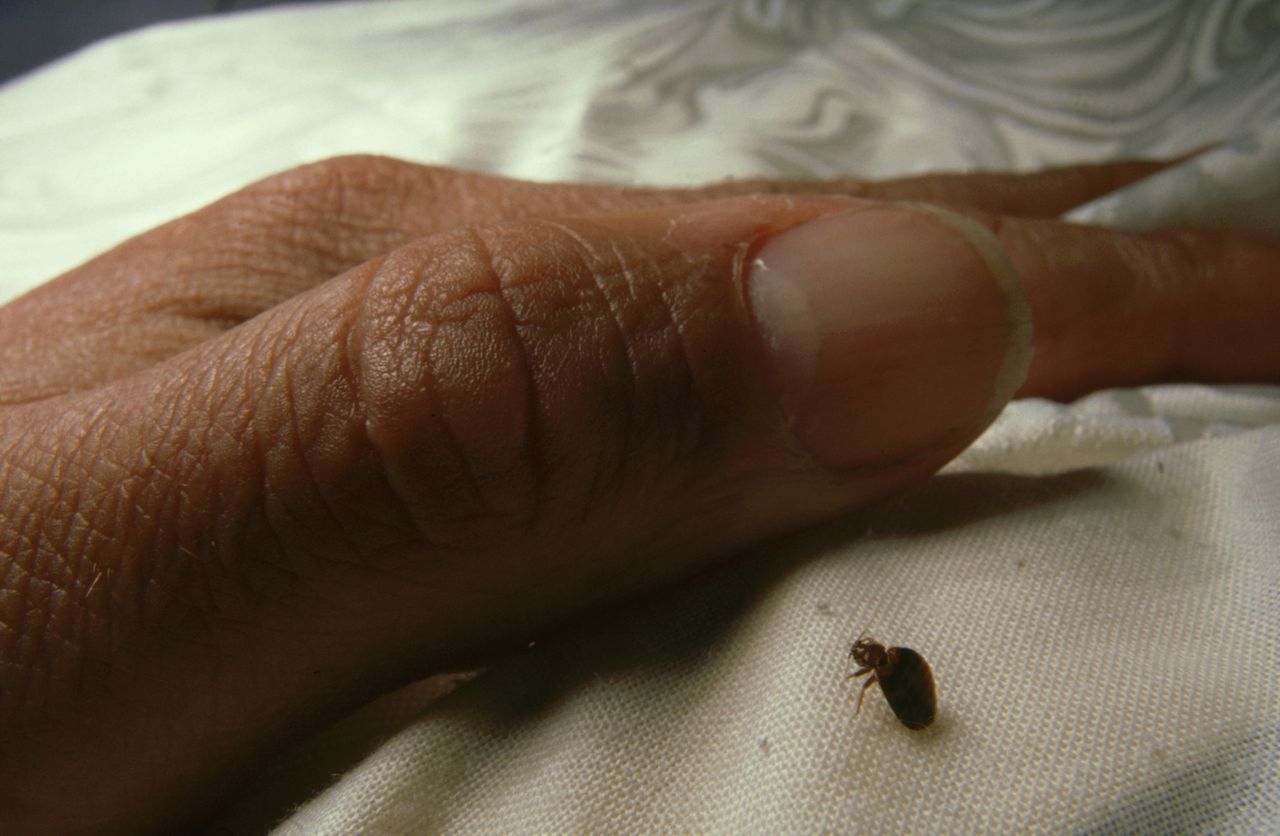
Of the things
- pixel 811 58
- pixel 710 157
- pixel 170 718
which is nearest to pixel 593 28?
pixel 811 58

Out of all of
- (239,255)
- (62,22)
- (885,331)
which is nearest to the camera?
(885,331)

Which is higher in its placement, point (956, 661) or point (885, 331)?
point (885, 331)

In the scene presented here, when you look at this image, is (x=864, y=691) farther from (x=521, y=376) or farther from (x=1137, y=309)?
(x=1137, y=309)

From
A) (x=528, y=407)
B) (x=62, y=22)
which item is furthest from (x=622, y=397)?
(x=62, y=22)

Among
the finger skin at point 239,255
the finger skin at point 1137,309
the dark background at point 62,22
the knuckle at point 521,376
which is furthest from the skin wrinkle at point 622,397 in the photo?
the dark background at point 62,22

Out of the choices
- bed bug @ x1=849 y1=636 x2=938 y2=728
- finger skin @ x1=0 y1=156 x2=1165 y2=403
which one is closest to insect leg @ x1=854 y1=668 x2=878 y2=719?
bed bug @ x1=849 y1=636 x2=938 y2=728

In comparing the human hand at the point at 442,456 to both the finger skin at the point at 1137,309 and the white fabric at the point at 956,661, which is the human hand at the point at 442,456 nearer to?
the white fabric at the point at 956,661
